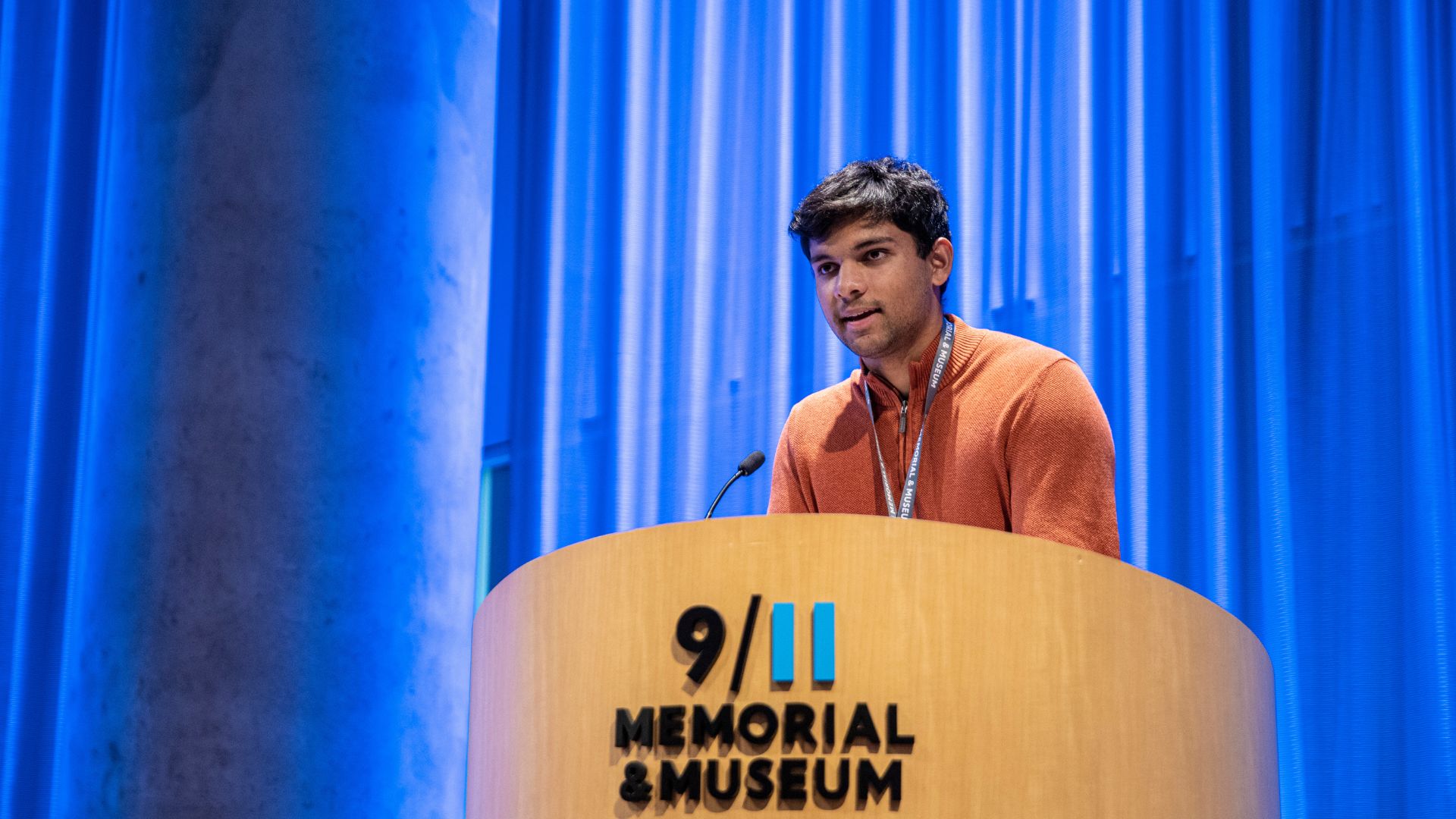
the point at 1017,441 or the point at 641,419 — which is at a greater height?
the point at 641,419

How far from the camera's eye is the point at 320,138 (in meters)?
3.29

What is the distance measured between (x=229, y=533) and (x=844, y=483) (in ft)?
4.78

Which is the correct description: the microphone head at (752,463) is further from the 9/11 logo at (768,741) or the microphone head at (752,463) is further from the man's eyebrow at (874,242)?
the 9/11 logo at (768,741)

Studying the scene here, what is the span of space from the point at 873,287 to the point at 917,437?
9.6 inches

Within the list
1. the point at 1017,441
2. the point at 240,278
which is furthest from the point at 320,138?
the point at 1017,441

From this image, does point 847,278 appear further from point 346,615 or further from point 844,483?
point 346,615

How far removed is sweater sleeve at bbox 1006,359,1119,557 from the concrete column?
1.62 metres

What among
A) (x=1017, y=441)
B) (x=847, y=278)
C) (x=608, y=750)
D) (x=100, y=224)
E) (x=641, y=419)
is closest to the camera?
(x=608, y=750)

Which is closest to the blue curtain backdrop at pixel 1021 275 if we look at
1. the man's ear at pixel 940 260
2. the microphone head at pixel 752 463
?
the man's ear at pixel 940 260

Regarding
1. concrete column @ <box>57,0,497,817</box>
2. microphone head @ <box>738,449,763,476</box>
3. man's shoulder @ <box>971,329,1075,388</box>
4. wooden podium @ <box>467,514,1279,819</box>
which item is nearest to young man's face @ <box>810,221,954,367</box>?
man's shoulder @ <box>971,329,1075,388</box>

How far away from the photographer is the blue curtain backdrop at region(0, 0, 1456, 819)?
2.95 meters

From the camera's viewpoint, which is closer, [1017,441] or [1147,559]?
[1017,441]

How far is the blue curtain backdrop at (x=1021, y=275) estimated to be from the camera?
2951mm

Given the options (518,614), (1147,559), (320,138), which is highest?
(320,138)
